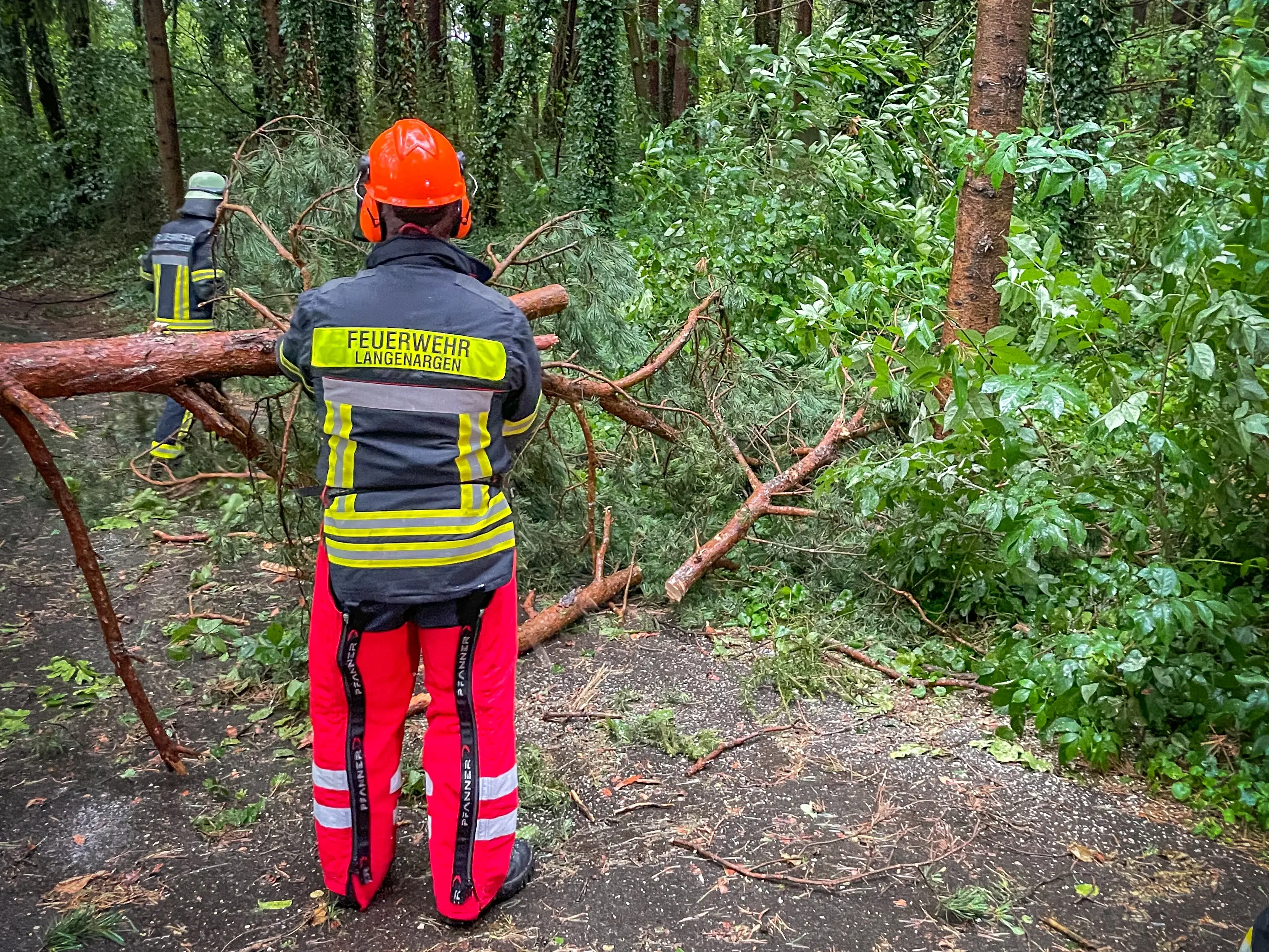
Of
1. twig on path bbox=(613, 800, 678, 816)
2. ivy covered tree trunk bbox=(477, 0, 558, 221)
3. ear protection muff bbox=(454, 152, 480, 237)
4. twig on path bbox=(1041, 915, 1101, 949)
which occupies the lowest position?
twig on path bbox=(613, 800, 678, 816)

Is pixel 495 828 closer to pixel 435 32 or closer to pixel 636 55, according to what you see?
pixel 435 32

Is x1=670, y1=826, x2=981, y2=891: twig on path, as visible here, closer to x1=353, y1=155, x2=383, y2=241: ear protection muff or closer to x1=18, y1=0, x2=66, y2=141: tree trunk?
x1=353, y1=155, x2=383, y2=241: ear protection muff

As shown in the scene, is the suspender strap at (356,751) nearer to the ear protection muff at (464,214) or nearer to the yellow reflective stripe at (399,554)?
the yellow reflective stripe at (399,554)

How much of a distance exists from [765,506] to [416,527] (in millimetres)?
2615

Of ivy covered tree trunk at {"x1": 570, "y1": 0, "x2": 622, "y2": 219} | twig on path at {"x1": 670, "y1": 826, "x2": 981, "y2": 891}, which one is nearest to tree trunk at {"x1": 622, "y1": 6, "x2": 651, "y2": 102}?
ivy covered tree trunk at {"x1": 570, "y1": 0, "x2": 622, "y2": 219}

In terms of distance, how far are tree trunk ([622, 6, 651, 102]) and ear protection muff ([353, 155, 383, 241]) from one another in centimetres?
1185

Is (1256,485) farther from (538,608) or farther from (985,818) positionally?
(538,608)

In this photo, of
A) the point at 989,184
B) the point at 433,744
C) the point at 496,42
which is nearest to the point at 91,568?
the point at 433,744

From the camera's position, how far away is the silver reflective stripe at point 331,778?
7.88ft

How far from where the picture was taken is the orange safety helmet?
7.42ft

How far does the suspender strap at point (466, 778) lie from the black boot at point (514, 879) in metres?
0.08

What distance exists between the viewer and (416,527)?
2246 millimetres

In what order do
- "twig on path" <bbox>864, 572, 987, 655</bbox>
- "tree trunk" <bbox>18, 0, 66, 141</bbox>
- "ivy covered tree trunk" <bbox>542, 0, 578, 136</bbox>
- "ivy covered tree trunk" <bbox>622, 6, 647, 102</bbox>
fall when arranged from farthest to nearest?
"tree trunk" <bbox>18, 0, 66, 141</bbox> → "ivy covered tree trunk" <bbox>622, 6, 647, 102</bbox> → "ivy covered tree trunk" <bbox>542, 0, 578, 136</bbox> → "twig on path" <bbox>864, 572, 987, 655</bbox>

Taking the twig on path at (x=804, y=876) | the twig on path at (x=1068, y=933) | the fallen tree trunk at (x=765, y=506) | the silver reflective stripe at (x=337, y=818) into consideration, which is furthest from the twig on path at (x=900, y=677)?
the silver reflective stripe at (x=337, y=818)
